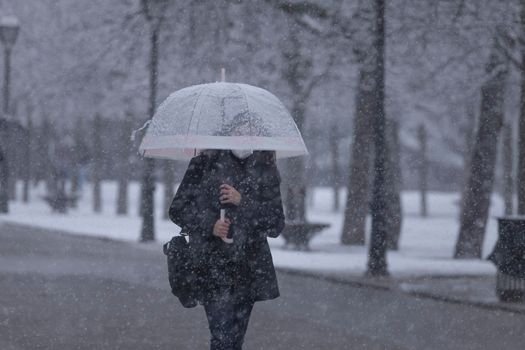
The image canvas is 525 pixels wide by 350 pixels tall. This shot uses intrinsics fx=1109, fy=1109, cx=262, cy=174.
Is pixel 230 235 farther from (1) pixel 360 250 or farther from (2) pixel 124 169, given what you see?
(2) pixel 124 169

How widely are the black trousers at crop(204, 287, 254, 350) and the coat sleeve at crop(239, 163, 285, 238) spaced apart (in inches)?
15.7

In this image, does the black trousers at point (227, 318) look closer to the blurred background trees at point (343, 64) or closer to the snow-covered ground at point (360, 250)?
the snow-covered ground at point (360, 250)

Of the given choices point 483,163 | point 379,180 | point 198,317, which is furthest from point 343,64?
point 198,317

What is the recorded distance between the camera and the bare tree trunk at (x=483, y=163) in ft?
65.7

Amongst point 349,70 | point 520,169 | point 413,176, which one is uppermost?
point 349,70

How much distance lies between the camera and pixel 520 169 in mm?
18656

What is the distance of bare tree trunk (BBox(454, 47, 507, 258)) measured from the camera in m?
20.0

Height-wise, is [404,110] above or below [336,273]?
above

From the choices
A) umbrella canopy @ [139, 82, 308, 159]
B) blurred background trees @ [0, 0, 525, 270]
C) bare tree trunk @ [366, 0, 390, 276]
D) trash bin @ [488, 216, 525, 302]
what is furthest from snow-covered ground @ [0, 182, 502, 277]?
umbrella canopy @ [139, 82, 308, 159]

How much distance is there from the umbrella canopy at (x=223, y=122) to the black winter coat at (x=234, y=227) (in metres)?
0.37

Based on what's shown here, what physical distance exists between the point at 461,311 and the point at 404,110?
17.2m

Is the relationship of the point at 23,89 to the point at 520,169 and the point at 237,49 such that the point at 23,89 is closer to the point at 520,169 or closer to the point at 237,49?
the point at 237,49

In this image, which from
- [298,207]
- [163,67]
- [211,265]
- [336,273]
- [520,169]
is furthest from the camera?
[163,67]

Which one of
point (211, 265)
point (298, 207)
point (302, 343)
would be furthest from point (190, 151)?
point (298, 207)
